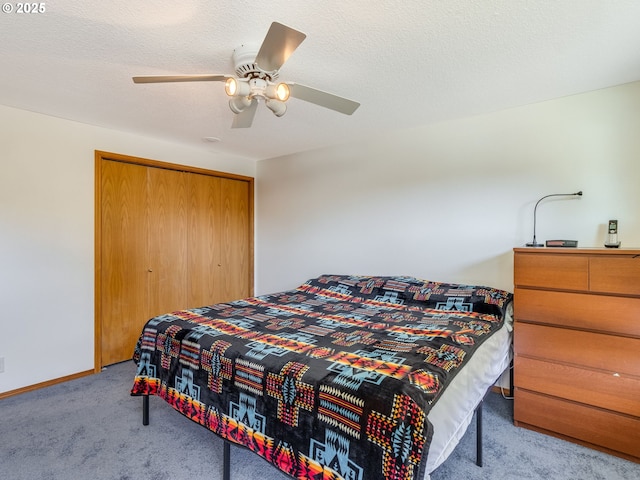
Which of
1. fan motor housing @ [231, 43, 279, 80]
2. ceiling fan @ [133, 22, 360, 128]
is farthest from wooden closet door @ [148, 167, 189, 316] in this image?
fan motor housing @ [231, 43, 279, 80]

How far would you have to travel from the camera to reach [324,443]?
47.8 inches

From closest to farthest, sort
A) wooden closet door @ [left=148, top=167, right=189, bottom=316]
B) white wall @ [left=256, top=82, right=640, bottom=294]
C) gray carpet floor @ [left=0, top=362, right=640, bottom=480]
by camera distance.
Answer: gray carpet floor @ [left=0, top=362, right=640, bottom=480], white wall @ [left=256, top=82, right=640, bottom=294], wooden closet door @ [left=148, top=167, right=189, bottom=316]

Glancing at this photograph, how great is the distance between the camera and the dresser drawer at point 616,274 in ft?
5.83

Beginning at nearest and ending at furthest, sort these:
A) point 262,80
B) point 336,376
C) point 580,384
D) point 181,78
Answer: point 336,376 → point 181,78 → point 262,80 → point 580,384

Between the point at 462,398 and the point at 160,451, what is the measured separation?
176 centimetres

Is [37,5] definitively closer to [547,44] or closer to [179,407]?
[179,407]

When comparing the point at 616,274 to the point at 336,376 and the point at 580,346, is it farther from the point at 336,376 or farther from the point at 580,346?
the point at 336,376

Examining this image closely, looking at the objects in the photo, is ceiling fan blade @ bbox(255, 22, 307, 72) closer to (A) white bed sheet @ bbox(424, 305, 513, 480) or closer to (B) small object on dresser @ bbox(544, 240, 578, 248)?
(A) white bed sheet @ bbox(424, 305, 513, 480)

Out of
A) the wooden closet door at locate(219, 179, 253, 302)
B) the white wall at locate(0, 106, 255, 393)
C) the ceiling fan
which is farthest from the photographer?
the wooden closet door at locate(219, 179, 253, 302)

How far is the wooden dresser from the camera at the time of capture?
5.90 ft

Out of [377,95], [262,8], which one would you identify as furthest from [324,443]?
[377,95]

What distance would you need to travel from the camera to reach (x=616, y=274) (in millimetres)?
1829

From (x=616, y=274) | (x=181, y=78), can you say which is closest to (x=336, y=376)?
(x=181, y=78)

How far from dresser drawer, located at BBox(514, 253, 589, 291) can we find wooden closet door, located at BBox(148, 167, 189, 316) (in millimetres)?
3362
